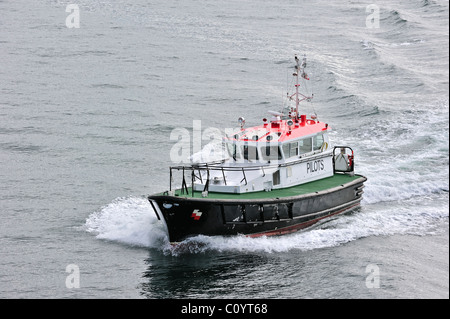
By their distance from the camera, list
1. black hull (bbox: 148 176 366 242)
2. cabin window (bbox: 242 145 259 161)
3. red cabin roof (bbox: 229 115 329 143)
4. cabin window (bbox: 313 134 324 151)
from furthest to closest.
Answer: cabin window (bbox: 313 134 324 151) < red cabin roof (bbox: 229 115 329 143) < cabin window (bbox: 242 145 259 161) < black hull (bbox: 148 176 366 242)

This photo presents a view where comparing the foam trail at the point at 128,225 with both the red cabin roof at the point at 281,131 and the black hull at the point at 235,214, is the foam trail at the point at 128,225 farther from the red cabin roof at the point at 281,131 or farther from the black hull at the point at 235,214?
the red cabin roof at the point at 281,131

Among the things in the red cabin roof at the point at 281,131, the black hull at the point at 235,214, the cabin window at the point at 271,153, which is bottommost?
the black hull at the point at 235,214

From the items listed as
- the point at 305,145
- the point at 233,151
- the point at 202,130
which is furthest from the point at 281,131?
the point at 202,130

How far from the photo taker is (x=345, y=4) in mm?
66000

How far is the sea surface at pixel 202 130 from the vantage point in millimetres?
22656

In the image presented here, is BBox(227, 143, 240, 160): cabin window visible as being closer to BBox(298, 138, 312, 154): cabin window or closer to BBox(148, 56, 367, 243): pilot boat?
BBox(148, 56, 367, 243): pilot boat

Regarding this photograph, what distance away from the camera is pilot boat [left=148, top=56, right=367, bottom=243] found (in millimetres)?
24141

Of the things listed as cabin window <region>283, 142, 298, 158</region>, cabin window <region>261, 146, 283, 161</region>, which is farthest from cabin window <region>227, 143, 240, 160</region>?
cabin window <region>283, 142, 298, 158</region>

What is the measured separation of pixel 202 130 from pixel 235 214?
13517 mm

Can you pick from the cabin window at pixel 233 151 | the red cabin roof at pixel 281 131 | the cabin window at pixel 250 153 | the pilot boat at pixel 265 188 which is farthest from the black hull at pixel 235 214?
the cabin window at pixel 233 151

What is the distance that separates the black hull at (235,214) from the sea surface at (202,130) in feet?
1.59

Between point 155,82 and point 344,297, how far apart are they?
27.0 metres

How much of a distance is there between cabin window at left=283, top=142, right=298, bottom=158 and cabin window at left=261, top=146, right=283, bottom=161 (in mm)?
321

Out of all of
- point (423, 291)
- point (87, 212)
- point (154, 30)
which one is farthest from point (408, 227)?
point (154, 30)
